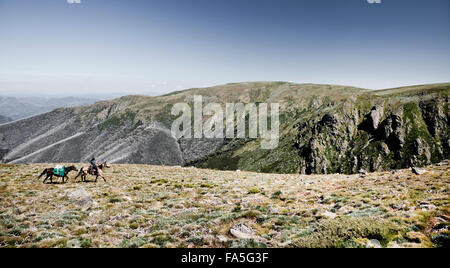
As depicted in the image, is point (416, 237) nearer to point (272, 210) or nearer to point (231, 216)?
point (272, 210)

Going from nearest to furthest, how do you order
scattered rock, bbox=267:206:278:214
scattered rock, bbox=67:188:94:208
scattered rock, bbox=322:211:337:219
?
scattered rock, bbox=322:211:337:219 → scattered rock, bbox=267:206:278:214 → scattered rock, bbox=67:188:94:208

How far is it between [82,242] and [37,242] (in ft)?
8.38

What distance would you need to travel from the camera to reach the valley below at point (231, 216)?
35.3 ft

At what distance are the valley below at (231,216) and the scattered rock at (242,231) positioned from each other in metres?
0.06

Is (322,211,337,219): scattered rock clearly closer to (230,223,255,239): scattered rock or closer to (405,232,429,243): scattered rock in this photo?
(405,232,429,243): scattered rock

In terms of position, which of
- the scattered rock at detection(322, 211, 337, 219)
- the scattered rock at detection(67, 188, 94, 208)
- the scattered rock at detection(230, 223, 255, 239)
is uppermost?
the scattered rock at detection(322, 211, 337, 219)

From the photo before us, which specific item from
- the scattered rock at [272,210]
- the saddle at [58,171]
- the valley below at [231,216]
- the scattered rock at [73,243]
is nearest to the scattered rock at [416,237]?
the valley below at [231,216]

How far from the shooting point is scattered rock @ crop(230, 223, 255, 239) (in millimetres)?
11789

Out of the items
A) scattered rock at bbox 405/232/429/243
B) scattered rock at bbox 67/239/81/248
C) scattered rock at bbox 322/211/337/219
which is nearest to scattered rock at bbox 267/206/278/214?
scattered rock at bbox 322/211/337/219

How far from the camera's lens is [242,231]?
A: 12.3 metres

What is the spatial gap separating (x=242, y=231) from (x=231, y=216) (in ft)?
8.85

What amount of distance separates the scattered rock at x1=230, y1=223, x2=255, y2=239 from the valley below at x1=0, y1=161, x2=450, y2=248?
6 cm

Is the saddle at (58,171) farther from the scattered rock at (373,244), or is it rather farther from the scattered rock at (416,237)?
the scattered rock at (416,237)
